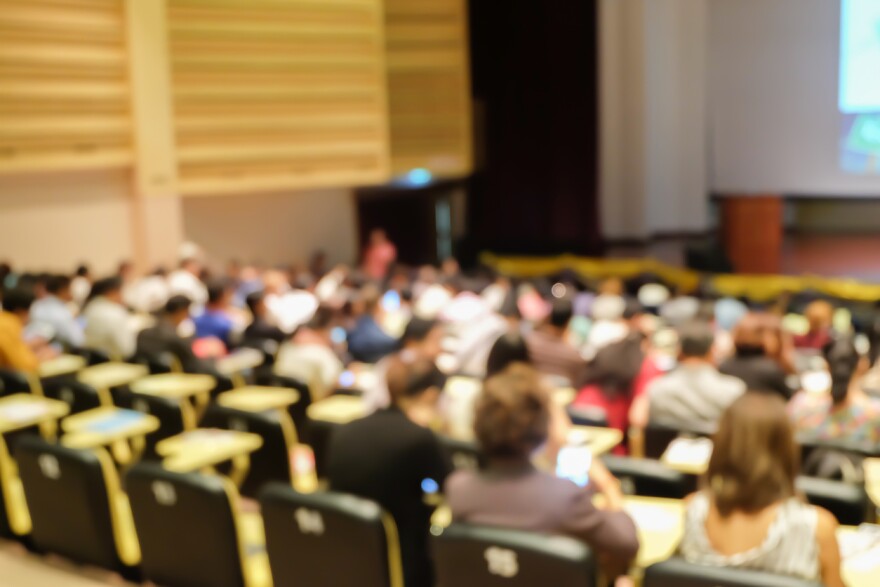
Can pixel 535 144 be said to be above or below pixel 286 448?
above

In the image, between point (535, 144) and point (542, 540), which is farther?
point (535, 144)

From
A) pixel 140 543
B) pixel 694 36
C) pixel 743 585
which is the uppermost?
pixel 694 36

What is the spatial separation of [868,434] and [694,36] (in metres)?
12.9

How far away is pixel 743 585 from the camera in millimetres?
2473

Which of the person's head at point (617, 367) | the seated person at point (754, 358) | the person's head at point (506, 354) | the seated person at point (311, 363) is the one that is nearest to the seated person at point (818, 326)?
the seated person at point (754, 358)

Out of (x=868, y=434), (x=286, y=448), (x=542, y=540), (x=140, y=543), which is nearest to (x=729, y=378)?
(x=868, y=434)

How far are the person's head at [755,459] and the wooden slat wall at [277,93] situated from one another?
10.1 metres

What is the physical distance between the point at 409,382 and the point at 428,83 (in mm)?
11372

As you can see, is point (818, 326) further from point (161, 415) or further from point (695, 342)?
point (161, 415)

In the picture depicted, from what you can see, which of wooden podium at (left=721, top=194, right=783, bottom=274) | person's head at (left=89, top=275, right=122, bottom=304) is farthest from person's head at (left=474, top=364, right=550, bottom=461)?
wooden podium at (left=721, top=194, right=783, bottom=274)

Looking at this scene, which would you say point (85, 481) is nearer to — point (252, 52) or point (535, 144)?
point (252, 52)

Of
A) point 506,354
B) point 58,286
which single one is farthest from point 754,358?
point 58,286

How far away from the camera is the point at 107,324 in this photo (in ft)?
24.8

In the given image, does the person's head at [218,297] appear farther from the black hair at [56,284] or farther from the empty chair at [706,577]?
the empty chair at [706,577]
